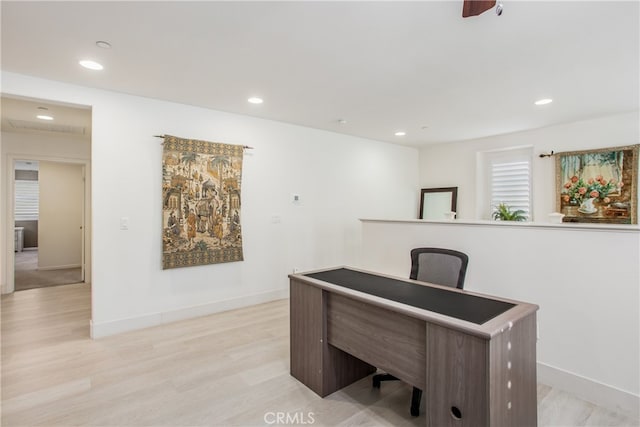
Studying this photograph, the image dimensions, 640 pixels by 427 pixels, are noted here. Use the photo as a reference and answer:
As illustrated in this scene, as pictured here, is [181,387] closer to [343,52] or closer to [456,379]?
[456,379]

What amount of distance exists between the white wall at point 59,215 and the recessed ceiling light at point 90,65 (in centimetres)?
465

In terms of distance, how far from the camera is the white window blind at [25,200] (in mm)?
8930

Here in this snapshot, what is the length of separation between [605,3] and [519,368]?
207cm

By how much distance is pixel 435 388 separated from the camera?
1.53 metres

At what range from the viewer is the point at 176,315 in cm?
357

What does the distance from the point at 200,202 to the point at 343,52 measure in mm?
2292

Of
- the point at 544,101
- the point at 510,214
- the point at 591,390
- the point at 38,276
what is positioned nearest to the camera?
the point at 591,390

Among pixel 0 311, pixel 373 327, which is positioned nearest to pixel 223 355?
pixel 373 327

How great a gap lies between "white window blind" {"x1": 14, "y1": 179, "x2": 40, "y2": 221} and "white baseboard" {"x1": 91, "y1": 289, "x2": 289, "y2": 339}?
8431mm

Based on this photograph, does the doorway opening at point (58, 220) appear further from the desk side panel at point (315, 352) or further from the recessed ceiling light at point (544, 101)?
the recessed ceiling light at point (544, 101)

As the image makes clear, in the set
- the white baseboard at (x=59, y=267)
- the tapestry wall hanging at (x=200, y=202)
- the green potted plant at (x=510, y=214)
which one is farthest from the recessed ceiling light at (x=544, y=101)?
the white baseboard at (x=59, y=267)

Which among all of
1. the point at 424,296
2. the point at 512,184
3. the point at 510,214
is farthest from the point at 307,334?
the point at 512,184

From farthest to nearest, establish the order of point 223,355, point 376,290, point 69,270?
1. point 69,270
2. point 223,355
3. point 376,290

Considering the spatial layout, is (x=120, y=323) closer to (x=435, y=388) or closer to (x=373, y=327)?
(x=373, y=327)
